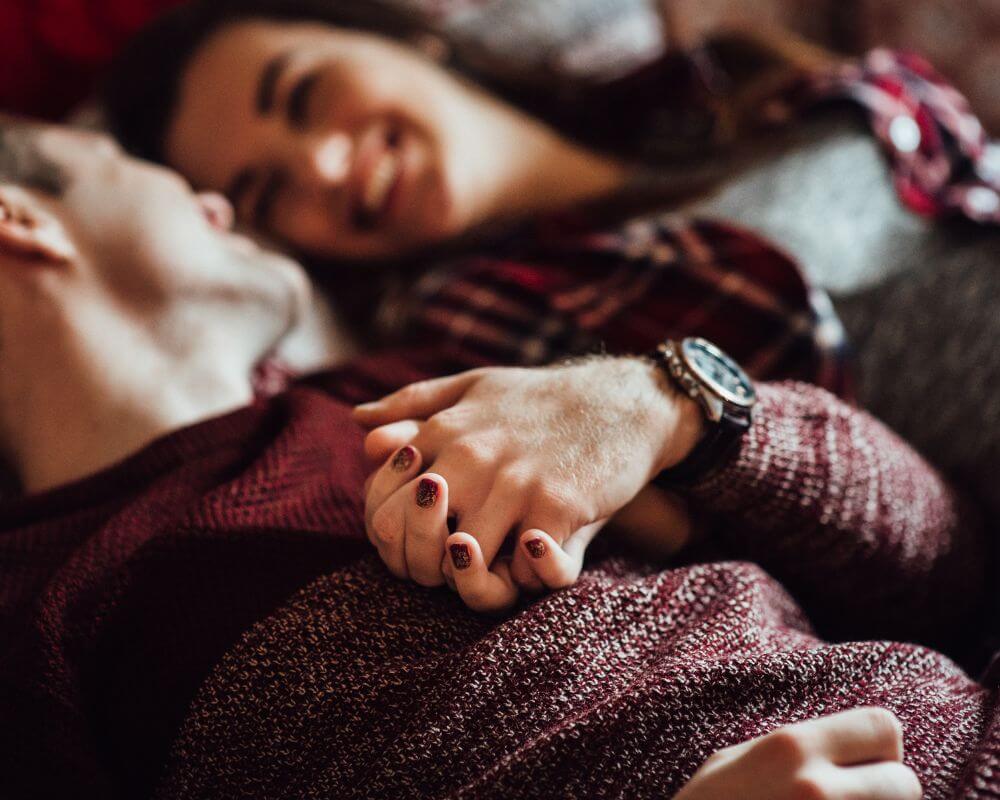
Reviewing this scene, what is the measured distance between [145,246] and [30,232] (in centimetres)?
10

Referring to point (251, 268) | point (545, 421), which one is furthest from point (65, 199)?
point (545, 421)

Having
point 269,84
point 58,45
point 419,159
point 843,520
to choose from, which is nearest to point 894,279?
point 843,520

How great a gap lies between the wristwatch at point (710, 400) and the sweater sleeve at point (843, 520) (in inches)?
0.5

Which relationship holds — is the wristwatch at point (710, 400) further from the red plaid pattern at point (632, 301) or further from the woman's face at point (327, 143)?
the woman's face at point (327, 143)

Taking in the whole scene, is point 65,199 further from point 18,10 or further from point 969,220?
point 969,220

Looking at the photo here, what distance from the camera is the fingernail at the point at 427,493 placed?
517mm

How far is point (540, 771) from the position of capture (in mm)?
470

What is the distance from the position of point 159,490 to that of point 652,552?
383 mm

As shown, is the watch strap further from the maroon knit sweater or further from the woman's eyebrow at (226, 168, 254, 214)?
the woman's eyebrow at (226, 168, 254, 214)

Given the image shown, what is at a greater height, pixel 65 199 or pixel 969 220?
pixel 969 220

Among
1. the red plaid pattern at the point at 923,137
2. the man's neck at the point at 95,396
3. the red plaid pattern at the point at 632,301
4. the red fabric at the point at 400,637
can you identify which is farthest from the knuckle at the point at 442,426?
the red plaid pattern at the point at 923,137

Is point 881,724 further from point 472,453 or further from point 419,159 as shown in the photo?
point 419,159

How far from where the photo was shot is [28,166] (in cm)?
83

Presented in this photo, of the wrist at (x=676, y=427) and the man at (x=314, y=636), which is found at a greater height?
the wrist at (x=676, y=427)
